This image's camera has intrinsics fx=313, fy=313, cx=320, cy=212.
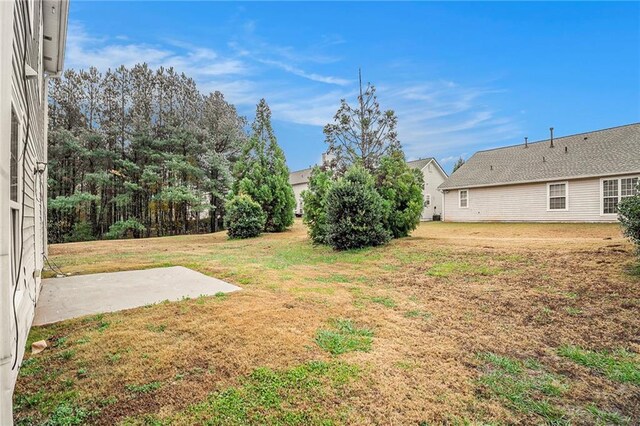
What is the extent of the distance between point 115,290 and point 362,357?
4299 millimetres

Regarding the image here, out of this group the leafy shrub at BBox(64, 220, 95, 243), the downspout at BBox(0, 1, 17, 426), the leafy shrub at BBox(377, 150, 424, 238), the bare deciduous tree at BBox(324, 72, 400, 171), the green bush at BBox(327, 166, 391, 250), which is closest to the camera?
the downspout at BBox(0, 1, 17, 426)

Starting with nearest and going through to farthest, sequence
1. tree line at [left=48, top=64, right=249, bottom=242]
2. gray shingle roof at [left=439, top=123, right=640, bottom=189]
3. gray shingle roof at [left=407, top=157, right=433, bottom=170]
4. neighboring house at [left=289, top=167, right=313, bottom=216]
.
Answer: gray shingle roof at [left=439, top=123, right=640, bottom=189]
tree line at [left=48, top=64, right=249, bottom=242]
gray shingle roof at [left=407, top=157, right=433, bottom=170]
neighboring house at [left=289, top=167, right=313, bottom=216]

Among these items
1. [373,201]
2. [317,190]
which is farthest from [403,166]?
[317,190]

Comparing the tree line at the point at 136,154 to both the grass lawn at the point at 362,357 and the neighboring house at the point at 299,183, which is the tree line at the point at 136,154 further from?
the grass lawn at the point at 362,357

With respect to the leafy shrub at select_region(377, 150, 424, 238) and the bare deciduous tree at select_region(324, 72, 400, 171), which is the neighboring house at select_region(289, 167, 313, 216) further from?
the leafy shrub at select_region(377, 150, 424, 238)

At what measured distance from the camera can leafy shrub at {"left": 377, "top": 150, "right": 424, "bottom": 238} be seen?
982 centimetres

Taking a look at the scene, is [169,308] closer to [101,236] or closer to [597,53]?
[597,53]

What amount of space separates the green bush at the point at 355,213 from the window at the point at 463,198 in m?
12.1

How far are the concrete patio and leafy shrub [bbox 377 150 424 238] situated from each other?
600 cm

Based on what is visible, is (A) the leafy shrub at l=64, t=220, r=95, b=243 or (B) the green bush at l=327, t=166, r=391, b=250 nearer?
(B) the green bush at l=327, t=166, r=391, b=250

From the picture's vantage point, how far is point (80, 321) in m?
3.66

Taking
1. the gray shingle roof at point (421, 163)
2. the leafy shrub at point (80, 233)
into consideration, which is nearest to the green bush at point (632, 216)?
the gray shingle roof at point (421, 163)

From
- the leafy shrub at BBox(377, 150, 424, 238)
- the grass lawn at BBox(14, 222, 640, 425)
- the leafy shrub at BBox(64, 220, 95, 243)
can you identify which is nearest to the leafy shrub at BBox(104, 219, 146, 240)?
the leafy shrub at BBox(64, 220, 95, 243)

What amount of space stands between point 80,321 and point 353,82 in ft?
34.3
